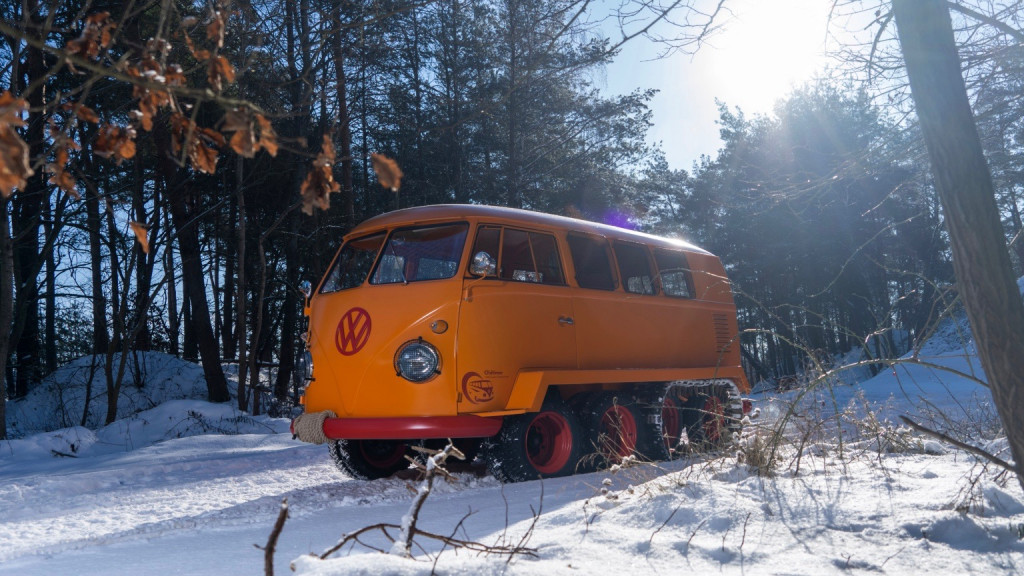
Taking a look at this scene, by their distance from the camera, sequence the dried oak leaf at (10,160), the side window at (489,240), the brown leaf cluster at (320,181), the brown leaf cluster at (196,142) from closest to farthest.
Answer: the dried oak leaf at (10,160), the brown leaf cluster at (320,181), the brown leaf cluster at (196,142), the side window at (489,240)

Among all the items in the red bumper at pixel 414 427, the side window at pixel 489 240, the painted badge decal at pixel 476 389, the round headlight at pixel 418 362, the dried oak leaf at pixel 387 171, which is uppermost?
the side window at pixel 489 240

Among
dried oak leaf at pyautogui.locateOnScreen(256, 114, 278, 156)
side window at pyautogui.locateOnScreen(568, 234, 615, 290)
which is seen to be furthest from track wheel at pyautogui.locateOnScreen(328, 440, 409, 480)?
dried oak leaf at pyautogui.locateOnScreen(256, 114, 278, 156)

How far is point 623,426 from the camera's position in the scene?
8.16 meters

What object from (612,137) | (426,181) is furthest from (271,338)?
(612,137)

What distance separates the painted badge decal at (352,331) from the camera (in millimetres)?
7090

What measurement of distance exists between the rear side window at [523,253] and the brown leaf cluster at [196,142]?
183 inches

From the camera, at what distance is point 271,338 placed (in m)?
24.6

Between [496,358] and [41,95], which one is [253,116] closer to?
[496,358]

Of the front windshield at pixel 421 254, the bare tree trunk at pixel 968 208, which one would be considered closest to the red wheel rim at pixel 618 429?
the front windshield at pixel 421 254

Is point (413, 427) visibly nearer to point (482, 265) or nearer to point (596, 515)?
point (482, 265)

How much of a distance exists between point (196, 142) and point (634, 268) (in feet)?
22.4

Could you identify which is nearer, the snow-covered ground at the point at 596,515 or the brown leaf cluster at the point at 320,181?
the brown leaf cluster at the point at 320,181

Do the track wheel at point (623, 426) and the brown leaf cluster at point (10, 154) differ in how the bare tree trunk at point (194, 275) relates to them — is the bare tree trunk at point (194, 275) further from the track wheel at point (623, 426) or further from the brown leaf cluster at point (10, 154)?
the brown leaf cluster at point (10, 154)

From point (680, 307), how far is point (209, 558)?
6.19 m
